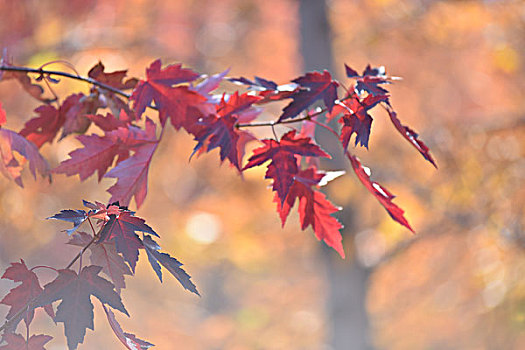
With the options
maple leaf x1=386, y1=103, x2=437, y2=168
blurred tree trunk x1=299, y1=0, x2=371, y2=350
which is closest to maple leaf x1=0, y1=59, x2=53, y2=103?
maple leaf x1=386, y1=103, x2=437, y2=168

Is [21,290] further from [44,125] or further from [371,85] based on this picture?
[371,85]

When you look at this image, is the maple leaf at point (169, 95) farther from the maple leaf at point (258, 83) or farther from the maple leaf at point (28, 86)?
the maple leaf at point (28, 86)

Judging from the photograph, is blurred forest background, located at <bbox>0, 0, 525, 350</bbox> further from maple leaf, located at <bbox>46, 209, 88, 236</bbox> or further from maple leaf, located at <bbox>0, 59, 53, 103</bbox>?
maple leaf, located at <bbox>46, 209, 88, 236</bbox>

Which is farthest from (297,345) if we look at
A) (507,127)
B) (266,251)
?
(507,127)

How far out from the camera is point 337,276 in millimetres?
3545

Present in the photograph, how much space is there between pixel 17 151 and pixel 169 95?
30cm

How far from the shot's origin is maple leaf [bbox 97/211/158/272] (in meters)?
0.74

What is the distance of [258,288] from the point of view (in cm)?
734

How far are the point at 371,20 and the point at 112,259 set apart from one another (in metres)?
3.49

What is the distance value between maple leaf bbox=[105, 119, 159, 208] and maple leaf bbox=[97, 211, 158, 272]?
0.69 feet

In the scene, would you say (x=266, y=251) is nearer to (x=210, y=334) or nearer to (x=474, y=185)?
(x=210, y=334)

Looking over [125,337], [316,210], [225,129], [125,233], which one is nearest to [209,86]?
[225,129]

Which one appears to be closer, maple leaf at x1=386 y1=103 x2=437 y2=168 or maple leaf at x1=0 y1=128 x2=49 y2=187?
maple leaf at x1=386 y1=103 x2=437 y2=168

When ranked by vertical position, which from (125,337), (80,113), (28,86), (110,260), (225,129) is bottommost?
(125,337)
